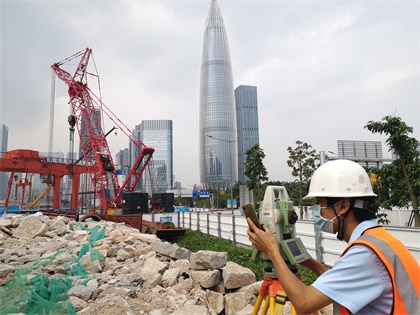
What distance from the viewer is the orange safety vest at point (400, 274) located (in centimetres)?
104

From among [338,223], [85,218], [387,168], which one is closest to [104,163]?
[85,218]

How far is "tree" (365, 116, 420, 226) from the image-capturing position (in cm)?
816

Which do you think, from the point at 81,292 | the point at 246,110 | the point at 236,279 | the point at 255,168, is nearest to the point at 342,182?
the point at 236,279

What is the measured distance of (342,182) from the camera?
1423 mm

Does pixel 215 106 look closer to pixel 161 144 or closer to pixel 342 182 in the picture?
pixel 161 144

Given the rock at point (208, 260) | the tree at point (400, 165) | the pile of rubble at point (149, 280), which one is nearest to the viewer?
the pile of rubble at point (149, 280)

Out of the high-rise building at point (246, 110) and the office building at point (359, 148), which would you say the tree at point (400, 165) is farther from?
the high-rise building at point (246, 110)

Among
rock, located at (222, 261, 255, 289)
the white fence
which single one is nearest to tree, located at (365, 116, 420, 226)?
the white fence

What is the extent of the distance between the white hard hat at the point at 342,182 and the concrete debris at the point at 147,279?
2.40 meters

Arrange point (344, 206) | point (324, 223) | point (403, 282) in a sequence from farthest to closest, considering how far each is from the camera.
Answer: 1. point (324, 223)
2. point (344, 206)
3. point (403, 282)

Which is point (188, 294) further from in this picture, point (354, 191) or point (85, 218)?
point (85, 218)

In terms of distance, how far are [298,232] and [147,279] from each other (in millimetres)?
3234

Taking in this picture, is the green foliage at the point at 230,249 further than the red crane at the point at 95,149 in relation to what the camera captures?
No

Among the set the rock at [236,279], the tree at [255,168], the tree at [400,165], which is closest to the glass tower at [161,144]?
the tree at [255,168]
